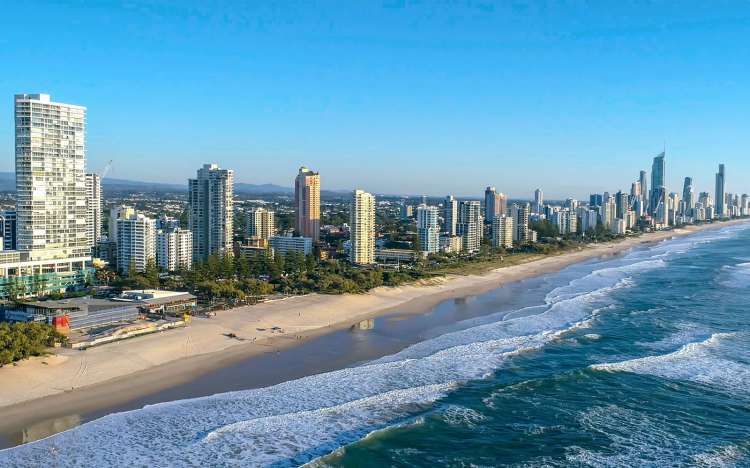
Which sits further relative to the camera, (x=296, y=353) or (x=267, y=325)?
(x=267, y=325)

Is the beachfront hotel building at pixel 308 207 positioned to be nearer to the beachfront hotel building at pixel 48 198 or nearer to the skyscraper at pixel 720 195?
the beachfront hotel building at pixel 48 198

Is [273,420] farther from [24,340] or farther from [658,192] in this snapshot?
[658,192]

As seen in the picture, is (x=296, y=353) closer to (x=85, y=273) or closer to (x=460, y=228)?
(x=85, y=273)

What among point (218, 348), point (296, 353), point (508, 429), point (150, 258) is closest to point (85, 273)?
point (150, 258)

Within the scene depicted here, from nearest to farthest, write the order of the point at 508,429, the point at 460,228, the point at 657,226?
the point at 508,429 < the point at 460,228 < the point at 657,226

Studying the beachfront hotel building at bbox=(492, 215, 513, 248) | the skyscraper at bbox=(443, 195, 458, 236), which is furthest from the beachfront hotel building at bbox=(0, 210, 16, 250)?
the beachfront hotel building at bbox=(492, 215, 513, 248)

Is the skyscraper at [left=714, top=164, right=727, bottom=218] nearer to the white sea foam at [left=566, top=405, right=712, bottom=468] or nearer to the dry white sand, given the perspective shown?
the dry white sand

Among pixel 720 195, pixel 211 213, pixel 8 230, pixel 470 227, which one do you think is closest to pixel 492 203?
pixel 470 227

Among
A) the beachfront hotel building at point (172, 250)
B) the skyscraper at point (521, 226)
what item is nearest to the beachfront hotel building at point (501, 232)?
the skyscraper at point (521, 226)
